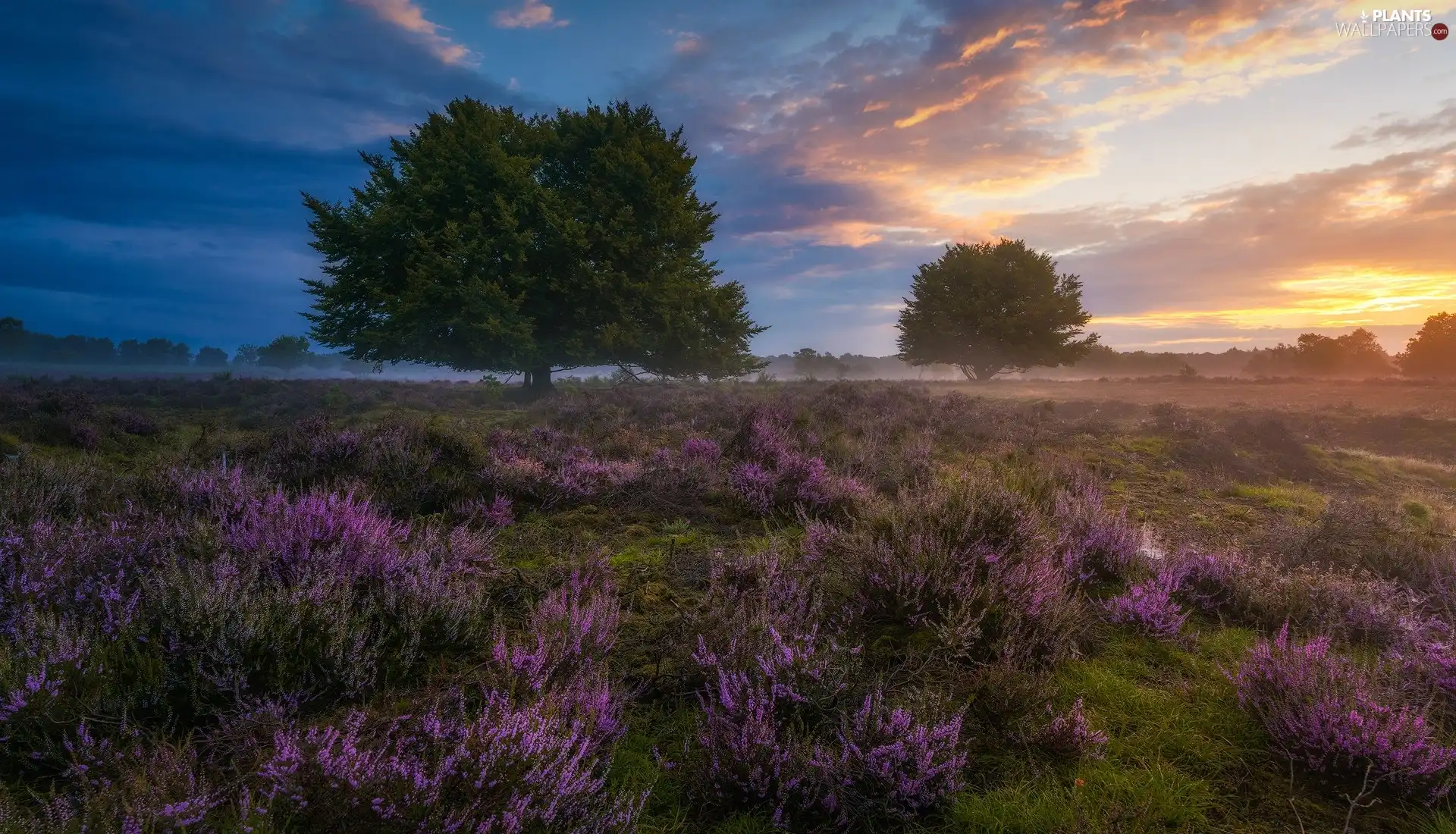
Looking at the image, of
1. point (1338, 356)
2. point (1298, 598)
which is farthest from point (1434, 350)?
point (1298, 598)

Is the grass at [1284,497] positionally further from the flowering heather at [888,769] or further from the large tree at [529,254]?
the large tree at [529,254]

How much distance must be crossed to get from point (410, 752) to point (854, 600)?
2506 millimetres

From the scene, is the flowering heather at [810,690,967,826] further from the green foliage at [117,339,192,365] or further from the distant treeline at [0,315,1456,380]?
the green foliage at [117,339,192,365]

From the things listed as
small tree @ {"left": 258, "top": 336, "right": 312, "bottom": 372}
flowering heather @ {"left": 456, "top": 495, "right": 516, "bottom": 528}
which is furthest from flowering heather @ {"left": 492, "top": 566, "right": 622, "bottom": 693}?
small tree @ {"left": 258, "top": 336, "right": 312, "bottom": 372}

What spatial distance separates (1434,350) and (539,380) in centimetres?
4781

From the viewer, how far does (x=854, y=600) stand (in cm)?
366

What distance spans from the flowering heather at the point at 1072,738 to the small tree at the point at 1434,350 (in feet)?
150

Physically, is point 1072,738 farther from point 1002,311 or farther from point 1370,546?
point 1002,311

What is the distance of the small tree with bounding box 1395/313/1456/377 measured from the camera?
3183cm

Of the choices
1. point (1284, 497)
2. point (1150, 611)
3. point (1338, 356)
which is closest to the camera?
point (1150, 611)

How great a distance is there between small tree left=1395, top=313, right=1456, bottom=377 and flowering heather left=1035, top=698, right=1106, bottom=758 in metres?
45.6

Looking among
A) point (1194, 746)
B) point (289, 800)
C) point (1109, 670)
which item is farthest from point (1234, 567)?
point (289, 800)

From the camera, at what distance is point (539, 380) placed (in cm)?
2477

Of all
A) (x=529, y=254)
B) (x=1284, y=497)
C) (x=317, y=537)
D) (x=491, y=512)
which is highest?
(x=529, y=254)
